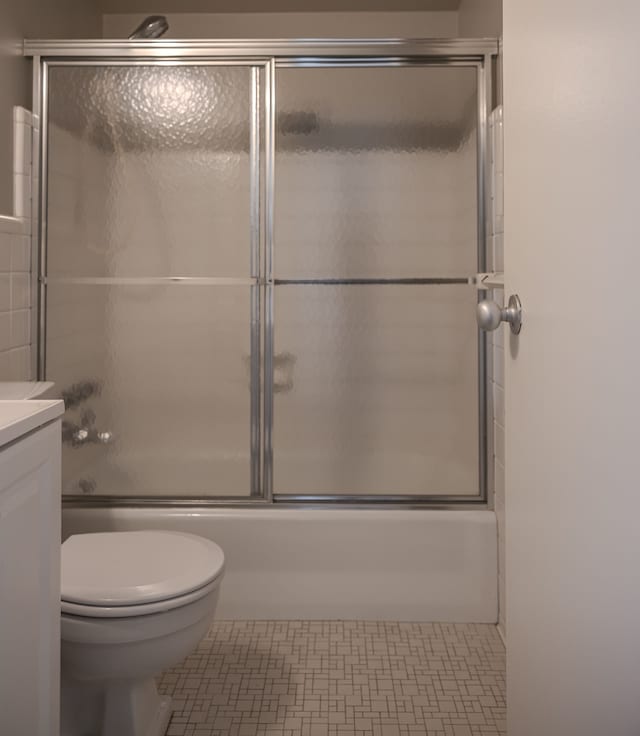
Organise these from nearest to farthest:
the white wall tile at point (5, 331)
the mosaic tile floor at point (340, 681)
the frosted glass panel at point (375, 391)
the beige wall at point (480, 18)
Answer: the mosaic tile floor at point (340, 681)
the white wall tile at point (5, 331)
the beige wall at point (480, 18)
the frosted glass panel at point (375, 391)

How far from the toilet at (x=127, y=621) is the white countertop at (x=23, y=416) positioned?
0.55 m

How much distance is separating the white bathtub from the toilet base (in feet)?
2.22

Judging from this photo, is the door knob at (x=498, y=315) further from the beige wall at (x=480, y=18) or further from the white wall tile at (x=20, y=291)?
the white wall tile at (x=20, y=291)

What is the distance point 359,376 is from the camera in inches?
96.4

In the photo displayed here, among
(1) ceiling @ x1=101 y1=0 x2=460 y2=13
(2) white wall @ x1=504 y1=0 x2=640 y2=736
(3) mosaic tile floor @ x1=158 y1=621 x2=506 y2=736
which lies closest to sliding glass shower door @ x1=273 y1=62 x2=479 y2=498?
(3) mosaic tile floor @ x1=158 y1=621 x2=506 y2=736

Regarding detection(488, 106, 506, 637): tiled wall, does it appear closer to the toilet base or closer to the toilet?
the toilet

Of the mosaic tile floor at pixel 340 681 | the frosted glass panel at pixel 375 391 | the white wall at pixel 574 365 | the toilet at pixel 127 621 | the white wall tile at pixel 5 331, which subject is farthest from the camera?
the frosted glass panel at pixel 375 391

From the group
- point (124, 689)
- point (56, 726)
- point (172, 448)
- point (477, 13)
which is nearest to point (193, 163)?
point (172, 448)

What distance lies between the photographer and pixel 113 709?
1.60m

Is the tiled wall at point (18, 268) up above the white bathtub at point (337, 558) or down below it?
above

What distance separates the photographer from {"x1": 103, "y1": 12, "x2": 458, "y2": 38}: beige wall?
10.3ft

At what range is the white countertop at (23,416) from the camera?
2.93 ft

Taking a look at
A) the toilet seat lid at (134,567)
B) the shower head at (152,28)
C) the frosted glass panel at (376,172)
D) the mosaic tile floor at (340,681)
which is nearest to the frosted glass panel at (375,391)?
the frosted glass panel at (376,172)

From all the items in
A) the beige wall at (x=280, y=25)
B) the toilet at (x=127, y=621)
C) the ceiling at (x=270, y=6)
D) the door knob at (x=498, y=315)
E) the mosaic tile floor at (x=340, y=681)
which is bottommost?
the mosaic tile floor at (x=340, y=681)
